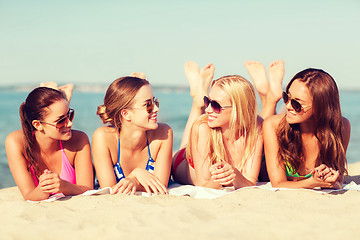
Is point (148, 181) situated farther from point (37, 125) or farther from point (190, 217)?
point (37, 125)

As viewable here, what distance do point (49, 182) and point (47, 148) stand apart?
2.86 feet

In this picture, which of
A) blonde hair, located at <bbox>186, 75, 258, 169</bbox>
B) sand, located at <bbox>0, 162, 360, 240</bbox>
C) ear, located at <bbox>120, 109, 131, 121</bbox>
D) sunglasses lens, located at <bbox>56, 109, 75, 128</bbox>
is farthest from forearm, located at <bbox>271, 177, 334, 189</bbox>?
sunglasses lens, located at <bbox>56, 109, 75, 128</bbox>

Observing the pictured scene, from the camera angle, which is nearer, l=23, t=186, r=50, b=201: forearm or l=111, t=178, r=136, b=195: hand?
l=23, t=186, r=50, b=201: forearm

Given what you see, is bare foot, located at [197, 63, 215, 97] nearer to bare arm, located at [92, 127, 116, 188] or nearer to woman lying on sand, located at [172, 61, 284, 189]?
woman lying on sand, located at [172, 61, 284, 189]

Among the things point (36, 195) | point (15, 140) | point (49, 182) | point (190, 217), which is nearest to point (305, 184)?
point (190, 217)

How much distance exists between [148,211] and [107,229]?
524 millimetres

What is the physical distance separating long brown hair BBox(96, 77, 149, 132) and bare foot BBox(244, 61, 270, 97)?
228 cm

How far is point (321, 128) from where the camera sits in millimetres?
4629

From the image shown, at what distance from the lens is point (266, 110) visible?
6367mm

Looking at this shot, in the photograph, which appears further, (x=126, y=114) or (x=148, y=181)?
(x=126, y=114)

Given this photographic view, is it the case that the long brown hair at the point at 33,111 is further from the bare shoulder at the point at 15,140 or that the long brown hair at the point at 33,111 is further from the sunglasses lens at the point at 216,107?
the sunglasses lens at the point at 216,107

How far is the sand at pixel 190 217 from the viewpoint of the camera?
3158 millimetres

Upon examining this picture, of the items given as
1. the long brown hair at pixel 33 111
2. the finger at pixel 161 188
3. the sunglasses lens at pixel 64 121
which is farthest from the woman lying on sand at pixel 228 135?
the long brown hair at pixel 33 111

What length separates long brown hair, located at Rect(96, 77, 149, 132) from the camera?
4.79 meters
